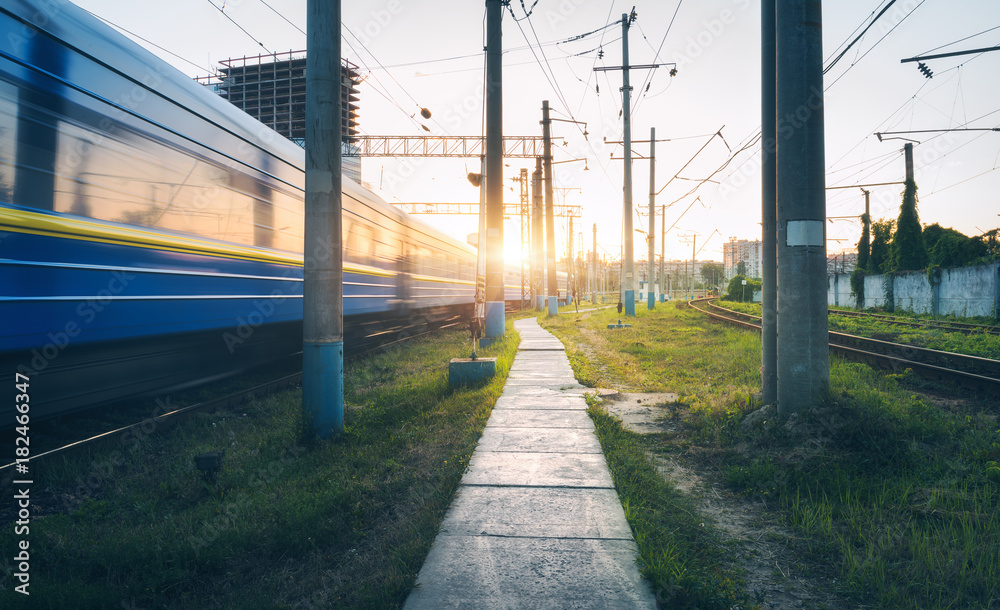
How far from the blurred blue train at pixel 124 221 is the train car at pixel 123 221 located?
1 centimetres

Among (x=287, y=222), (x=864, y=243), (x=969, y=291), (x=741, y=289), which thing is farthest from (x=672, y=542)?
(x=741, y=289)

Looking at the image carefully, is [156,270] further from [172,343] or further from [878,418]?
[878,418]

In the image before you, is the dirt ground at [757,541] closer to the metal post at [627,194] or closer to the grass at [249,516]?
the grass at [249,516]

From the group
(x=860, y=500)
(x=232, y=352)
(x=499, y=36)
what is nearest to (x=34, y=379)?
(x=232, y=352)

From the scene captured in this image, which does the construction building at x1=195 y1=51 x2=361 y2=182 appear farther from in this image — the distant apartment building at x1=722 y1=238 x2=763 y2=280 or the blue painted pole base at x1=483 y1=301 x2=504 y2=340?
the distant apartment building at x1=722 y1=238 x2=763 y2=280

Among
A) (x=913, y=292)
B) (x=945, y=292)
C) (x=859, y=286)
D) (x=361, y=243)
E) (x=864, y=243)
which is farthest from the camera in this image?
(x=864, y=243)

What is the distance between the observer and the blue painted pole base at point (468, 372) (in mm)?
6883

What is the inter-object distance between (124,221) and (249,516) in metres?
2.86

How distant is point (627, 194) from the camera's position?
67.0ft

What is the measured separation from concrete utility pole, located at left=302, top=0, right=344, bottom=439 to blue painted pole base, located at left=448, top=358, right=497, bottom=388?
2.39 meters

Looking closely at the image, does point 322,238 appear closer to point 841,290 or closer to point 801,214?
point 801,214

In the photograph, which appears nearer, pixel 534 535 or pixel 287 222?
pixel 534 535

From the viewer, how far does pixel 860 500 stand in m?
3.16

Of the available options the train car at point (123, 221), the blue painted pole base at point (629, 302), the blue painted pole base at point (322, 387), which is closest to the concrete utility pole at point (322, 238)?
the blue painted pole base at point (322, 387)
